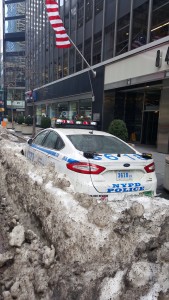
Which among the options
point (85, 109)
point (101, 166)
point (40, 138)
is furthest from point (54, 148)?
point (85, 109)

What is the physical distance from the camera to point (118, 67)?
1684cm

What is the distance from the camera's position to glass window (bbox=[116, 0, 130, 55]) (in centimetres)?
1625

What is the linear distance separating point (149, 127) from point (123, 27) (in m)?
6.46

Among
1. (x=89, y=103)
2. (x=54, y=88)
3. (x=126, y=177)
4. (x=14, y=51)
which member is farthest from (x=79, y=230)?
(x=14, y=51)

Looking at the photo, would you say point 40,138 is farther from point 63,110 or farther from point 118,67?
point 63,110

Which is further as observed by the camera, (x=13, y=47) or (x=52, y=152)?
(x=13, y=47)

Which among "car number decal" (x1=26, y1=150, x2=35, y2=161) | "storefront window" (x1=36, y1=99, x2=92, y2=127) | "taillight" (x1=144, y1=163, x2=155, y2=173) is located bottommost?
"car number decal" (x1=26, y1=150, x2=35, y2=161)

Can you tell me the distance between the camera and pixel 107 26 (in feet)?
61.1

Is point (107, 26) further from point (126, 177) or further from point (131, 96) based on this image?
point (126, 177)

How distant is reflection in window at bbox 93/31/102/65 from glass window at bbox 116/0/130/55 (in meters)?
2.72

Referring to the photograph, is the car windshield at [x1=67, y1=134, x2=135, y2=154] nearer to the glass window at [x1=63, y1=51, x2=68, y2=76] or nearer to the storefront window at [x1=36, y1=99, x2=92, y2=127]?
the storefront window at [x1=36, y1=99, x2=92, y2=127]

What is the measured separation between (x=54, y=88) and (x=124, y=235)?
91.6 ft

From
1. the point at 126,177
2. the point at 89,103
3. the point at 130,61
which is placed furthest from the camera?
the point at 89,103

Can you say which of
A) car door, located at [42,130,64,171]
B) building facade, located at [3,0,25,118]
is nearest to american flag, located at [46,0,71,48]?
car door, located at [42,130,64,171]
